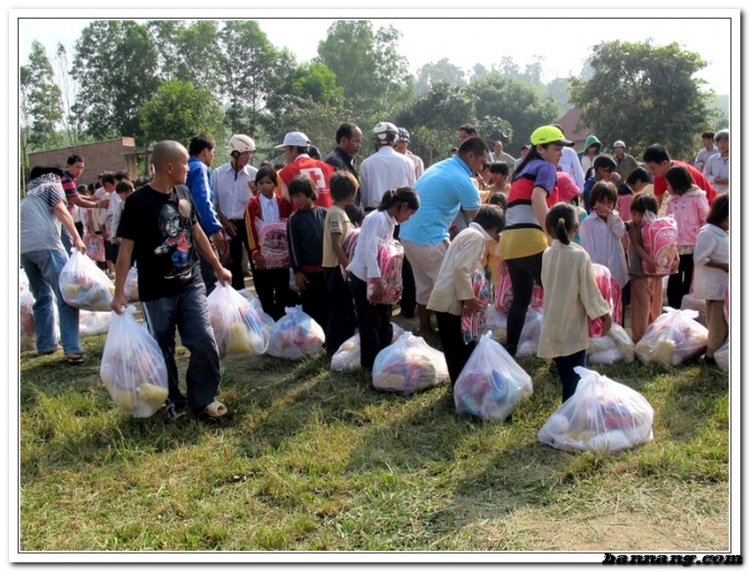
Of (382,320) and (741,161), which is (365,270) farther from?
(741,161)

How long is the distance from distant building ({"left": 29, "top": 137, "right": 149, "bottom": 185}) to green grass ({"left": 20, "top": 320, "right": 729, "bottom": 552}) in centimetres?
2372

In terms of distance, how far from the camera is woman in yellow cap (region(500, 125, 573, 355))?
5051 millimetres

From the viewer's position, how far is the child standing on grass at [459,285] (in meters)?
4.45

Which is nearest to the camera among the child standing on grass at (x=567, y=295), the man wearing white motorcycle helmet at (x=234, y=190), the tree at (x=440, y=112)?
the child standing on grass at (x=567, y=295)

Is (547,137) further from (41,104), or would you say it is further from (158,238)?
(41,104)

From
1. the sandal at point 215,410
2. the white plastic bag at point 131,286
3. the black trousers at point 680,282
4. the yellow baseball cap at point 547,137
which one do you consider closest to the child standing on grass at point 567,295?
the yellow baseball cap at point 547,137

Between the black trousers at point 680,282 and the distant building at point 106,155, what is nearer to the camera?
the black trousers at point 680,282

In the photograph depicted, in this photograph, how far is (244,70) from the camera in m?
30.0

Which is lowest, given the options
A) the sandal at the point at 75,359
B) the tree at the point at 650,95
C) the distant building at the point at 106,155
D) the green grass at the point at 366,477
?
the green grass at the point at 366,477

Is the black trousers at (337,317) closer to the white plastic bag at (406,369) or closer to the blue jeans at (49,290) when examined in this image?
the white plastic bag at (406,369)

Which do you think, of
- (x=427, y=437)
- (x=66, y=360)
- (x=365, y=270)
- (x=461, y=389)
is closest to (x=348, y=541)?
(x=427, y=437)

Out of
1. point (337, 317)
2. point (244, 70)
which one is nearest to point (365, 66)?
point (244, 70)

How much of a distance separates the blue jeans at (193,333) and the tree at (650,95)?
24.5 metres

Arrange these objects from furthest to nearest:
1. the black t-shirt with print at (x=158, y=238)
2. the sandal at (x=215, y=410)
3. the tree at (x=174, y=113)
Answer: the tree at (x=174, y=113)
the sandal at (x=215, y=410)
the black t-shirt with print at (x=158, y=238)
